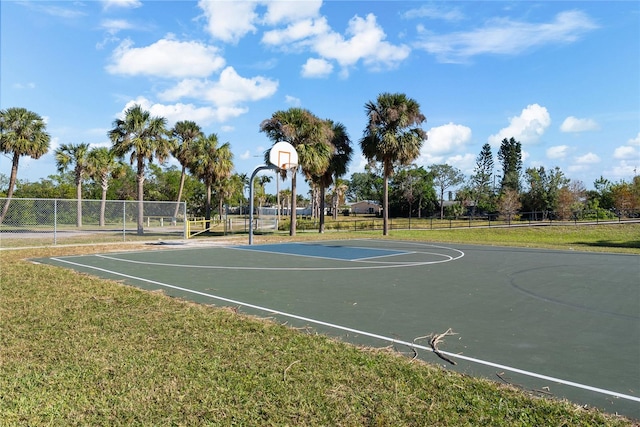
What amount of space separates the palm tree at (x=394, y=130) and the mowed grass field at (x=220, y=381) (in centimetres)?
2245

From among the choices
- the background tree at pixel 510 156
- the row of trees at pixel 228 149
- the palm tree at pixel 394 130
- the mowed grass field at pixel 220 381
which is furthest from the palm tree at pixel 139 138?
the background tree at pixel 510 156

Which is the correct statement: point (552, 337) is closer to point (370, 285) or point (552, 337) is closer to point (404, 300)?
point (404, 300)

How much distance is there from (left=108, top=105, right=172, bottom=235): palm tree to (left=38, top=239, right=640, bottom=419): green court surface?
47.3 ft

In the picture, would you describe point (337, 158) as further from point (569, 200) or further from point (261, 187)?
point (261, 187)

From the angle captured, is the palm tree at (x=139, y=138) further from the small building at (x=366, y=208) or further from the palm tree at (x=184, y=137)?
the small building at (x=366, y=208)

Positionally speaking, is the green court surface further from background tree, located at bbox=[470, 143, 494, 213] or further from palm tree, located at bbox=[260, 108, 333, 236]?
background tree, located at bbox=[470, 143, 494, 213]

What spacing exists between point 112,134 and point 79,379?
26681 mm

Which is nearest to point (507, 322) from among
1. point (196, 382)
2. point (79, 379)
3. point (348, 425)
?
point (348, 425)

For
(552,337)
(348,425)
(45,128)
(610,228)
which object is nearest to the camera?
(348,425)

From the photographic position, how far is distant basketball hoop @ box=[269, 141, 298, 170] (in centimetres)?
2120

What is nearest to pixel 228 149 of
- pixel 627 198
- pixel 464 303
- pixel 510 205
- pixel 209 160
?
pixel 209 160

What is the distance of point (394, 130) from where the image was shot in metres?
27.4

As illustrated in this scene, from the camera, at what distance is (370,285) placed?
30.1 feet

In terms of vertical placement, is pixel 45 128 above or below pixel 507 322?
above
